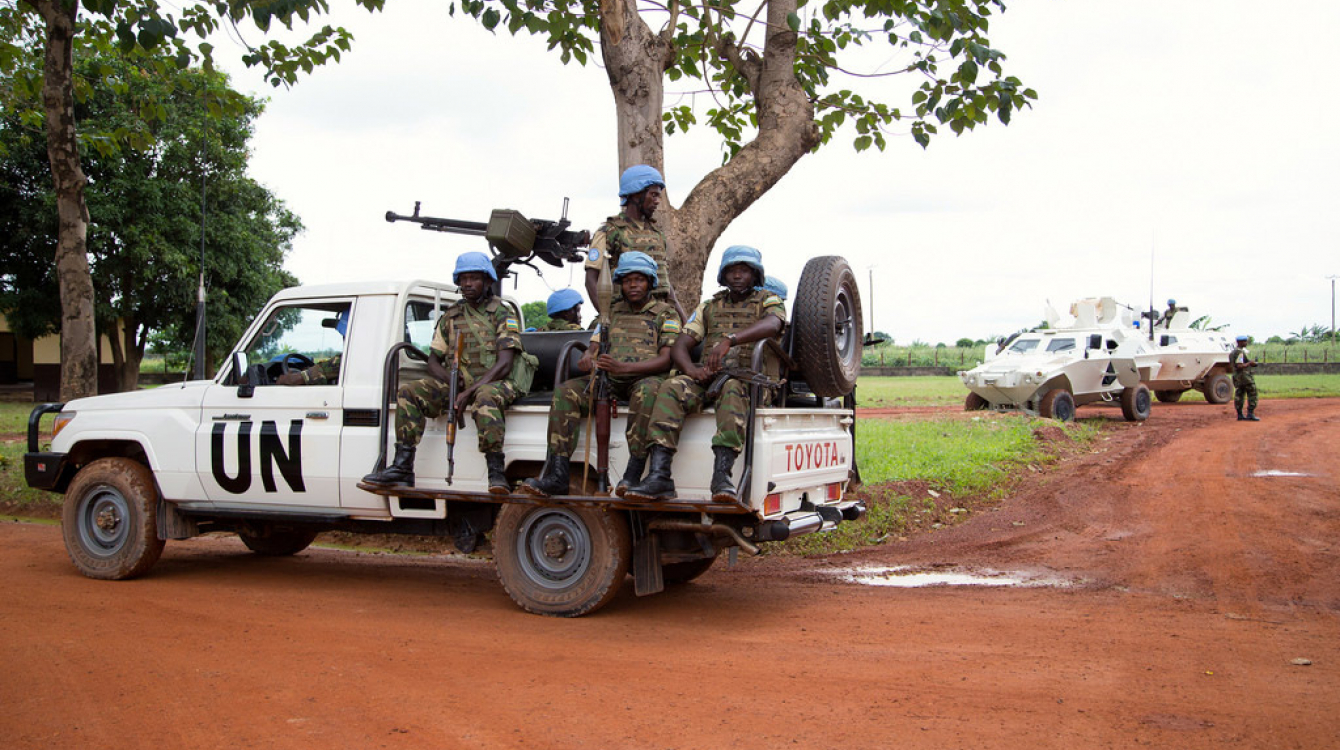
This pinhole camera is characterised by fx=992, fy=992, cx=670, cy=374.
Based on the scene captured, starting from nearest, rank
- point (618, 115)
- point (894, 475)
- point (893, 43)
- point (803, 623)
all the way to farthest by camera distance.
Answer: point (803, 623) → point (618, 115) → point (893, 43) → point (894, 475)

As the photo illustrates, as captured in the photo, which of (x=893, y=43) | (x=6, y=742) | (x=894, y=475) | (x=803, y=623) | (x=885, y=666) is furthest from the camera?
(x=894, y=475)

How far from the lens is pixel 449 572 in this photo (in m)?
8.01

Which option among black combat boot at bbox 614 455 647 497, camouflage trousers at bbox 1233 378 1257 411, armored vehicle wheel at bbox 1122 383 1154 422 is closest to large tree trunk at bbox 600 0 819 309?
black combat boot at bbox 614 455 647 497

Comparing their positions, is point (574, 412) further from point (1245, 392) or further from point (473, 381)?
point (1245, 392)

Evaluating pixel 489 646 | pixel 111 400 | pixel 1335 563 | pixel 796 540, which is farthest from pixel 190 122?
pixel 1335 563

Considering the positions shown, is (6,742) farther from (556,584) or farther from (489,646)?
(556,584)

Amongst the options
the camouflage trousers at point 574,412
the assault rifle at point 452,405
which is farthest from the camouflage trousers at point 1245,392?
the assault rifle at point 452,405

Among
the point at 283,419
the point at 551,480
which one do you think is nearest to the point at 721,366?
the point at 551,480

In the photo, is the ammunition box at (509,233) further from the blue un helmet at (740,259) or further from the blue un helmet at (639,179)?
the blue un helmet at (740,259)

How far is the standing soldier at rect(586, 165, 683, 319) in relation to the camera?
712 cm

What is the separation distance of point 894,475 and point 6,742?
357 inches

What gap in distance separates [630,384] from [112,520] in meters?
4.25

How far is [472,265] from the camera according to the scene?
21.8 ft

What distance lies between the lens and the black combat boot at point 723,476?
5520mm
